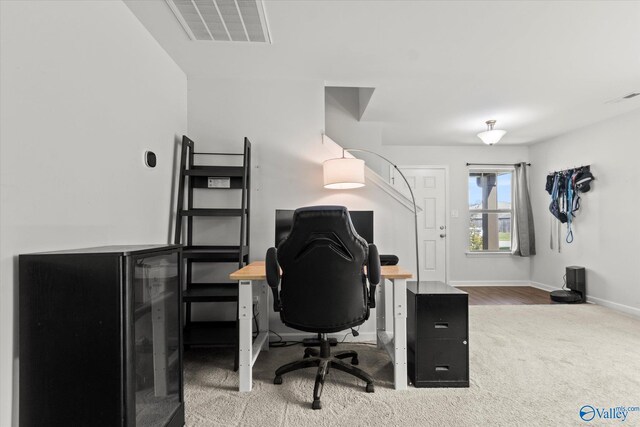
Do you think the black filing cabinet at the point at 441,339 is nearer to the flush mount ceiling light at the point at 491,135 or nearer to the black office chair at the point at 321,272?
the black office chair at the point at 321,272

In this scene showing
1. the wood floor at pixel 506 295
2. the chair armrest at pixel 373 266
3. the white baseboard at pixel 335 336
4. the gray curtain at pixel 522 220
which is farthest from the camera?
the gray curtain at pixel 522 220

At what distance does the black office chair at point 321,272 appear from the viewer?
1.74 metres

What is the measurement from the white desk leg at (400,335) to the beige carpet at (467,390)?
0.28ft

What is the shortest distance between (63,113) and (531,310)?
468 cm

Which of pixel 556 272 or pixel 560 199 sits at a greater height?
pixel 560 199

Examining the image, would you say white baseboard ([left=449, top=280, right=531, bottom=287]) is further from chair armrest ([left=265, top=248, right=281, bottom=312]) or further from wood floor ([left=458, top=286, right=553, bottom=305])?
chair armrest ([left=265, top=248, right=281, bottom=312])

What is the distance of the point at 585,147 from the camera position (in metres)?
4.33

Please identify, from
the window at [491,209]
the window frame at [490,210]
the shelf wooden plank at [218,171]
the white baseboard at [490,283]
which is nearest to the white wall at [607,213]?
the white baseboard at [490,283]

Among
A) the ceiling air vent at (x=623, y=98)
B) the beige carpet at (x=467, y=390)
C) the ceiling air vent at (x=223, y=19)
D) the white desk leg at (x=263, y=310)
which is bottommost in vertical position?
the beige carpet at (x=467, y=390)

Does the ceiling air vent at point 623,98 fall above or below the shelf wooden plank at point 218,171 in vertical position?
above

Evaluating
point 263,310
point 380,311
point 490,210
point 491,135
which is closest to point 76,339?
point 263,310

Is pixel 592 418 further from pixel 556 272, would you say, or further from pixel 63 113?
pixel 556 272

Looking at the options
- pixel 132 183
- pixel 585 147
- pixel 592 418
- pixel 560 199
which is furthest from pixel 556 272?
pixel 132 183

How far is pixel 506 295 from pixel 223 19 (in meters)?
4.90
